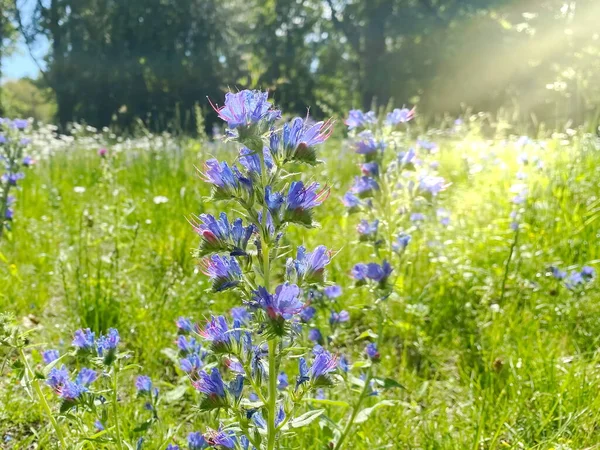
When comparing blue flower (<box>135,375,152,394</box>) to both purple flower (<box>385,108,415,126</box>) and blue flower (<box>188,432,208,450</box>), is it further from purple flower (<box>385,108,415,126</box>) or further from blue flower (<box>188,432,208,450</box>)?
purple flower (<box>385,108,415,126</box>)

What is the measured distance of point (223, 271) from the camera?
1.26 metres

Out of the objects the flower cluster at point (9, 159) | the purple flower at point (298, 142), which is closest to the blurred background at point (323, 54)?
the flower cluster at point (9, 159)

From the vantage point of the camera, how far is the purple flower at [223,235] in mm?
1247

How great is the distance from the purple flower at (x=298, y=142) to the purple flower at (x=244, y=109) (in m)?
0.07

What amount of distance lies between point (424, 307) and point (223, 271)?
180 centimetres

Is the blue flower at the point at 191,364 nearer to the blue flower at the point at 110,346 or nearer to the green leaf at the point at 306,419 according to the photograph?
the blue flower at the point at 110,346

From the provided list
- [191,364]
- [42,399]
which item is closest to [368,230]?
[191,364]

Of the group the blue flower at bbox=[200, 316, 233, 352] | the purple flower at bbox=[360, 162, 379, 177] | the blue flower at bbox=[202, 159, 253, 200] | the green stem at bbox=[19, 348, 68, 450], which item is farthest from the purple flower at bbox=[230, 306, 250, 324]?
the purple flower at bbox=[360, 162, 379, 177]

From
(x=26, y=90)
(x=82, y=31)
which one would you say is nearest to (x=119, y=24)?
(x=82, y=31)

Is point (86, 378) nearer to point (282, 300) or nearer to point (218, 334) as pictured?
point (218, 334)

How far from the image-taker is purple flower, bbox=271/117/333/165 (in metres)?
1.27

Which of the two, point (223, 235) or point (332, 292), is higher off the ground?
point (223, 235)

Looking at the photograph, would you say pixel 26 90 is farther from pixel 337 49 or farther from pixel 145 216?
pixel 145 216

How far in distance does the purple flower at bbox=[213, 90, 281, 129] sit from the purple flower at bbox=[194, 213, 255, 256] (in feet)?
0.70
